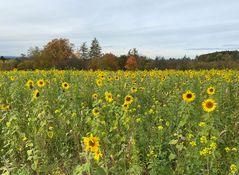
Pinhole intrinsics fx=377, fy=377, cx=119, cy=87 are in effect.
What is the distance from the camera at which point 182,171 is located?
351cm

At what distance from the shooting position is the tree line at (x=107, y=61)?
28.6 m

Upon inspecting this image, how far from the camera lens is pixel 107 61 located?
4381cm

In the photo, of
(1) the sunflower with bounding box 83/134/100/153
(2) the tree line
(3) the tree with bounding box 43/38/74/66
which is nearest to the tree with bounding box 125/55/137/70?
(2) the tree line

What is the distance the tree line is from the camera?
28.6 m

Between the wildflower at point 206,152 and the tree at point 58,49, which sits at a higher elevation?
the tree at point 58,49

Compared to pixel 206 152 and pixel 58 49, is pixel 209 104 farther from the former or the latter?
pixel 58 49

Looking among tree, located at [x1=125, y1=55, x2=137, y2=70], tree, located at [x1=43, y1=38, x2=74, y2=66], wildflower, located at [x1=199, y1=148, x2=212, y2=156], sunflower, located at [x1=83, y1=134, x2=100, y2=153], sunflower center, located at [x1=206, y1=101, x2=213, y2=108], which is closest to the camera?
sunflower, located at [x1=83, y1=134, x2=100, y2=153]

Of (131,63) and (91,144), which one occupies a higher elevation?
(131,63)

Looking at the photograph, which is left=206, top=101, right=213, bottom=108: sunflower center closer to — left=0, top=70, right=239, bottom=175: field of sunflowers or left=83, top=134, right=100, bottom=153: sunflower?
left=0, top=70, right=239, bottom=175: field of sunflowers

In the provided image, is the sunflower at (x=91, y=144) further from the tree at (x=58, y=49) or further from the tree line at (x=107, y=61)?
the tree at (x=58, y=49)

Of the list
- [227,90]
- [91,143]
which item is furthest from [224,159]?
[227,90]

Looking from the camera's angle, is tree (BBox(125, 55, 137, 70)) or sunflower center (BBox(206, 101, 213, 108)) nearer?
sunflower center (BBox(206, 101, 213, 108))

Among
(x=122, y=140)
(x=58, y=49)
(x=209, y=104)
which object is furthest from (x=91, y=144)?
(x=58, y=49)

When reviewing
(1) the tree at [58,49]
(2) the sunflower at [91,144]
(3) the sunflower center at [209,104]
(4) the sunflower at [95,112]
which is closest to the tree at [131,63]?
(1) the tree at [58,49]
